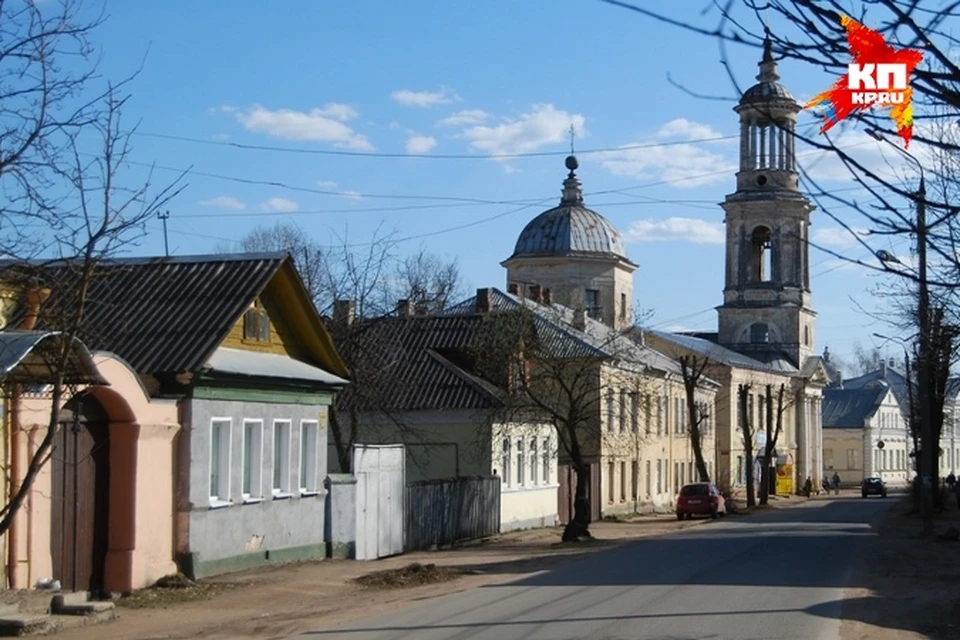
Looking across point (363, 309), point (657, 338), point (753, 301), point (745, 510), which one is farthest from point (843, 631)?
point (753, 301)

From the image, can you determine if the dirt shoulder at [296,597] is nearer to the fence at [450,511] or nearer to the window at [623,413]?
the fence at [450,511]

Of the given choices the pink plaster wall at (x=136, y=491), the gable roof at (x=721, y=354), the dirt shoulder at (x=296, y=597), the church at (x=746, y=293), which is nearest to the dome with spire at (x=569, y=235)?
the church at (x=746, y=293)

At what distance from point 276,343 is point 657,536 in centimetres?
1588

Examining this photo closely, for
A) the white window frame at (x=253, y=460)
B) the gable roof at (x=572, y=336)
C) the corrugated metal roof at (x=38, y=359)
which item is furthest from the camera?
the gable roof at (x=572, y=336)

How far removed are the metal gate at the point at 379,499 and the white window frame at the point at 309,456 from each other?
1361mm

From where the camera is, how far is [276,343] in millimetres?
26469

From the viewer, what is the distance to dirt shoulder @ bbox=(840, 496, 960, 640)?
17.1 meters

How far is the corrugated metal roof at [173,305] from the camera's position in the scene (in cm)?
2239

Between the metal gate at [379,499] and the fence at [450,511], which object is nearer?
the metal gate at [379,499]

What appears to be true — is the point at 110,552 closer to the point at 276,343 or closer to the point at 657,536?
the point at 276,343

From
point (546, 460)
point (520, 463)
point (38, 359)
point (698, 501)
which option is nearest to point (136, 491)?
point (38, 359)

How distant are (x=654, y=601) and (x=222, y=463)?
768 cm

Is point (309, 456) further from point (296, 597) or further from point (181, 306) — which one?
point (296, 597)

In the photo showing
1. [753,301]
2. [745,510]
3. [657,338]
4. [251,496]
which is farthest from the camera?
[753,301]
